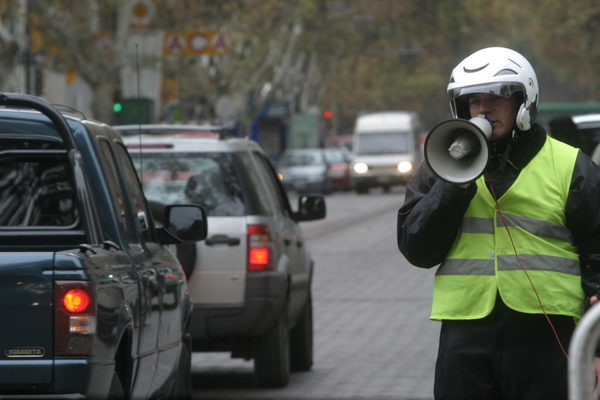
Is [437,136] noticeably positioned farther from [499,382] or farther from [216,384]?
[216,384]

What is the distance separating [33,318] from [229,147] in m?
4.96

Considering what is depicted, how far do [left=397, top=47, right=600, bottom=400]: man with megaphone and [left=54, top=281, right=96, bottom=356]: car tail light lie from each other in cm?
105

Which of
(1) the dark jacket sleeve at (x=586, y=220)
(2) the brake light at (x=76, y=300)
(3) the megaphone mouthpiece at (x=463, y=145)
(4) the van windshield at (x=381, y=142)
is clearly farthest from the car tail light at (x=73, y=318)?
(4) the van windshield at (x=381, y=142)

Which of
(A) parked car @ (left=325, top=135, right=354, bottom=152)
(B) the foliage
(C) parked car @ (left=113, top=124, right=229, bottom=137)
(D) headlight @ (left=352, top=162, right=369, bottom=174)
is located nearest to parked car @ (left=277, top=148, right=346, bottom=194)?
(D) headlight @ (left=352, top=162, right=369, bottom=174)

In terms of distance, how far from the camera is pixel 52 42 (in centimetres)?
3122

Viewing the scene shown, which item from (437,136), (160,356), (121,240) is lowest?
(160,356)

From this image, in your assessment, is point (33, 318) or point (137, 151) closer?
point (33, 318)

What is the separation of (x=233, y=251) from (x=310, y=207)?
1.33 metres

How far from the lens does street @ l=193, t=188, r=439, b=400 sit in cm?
991

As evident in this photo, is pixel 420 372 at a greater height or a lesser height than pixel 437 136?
lesser

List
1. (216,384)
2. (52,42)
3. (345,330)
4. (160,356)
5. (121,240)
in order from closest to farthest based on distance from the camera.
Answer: (121,240)
(160,356)
(216,384)
(345,330)
(52,42)

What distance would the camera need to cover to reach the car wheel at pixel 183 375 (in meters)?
7.60

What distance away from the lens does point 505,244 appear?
4695 millimetres

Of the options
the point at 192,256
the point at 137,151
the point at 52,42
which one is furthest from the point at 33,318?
the point at 52,42
